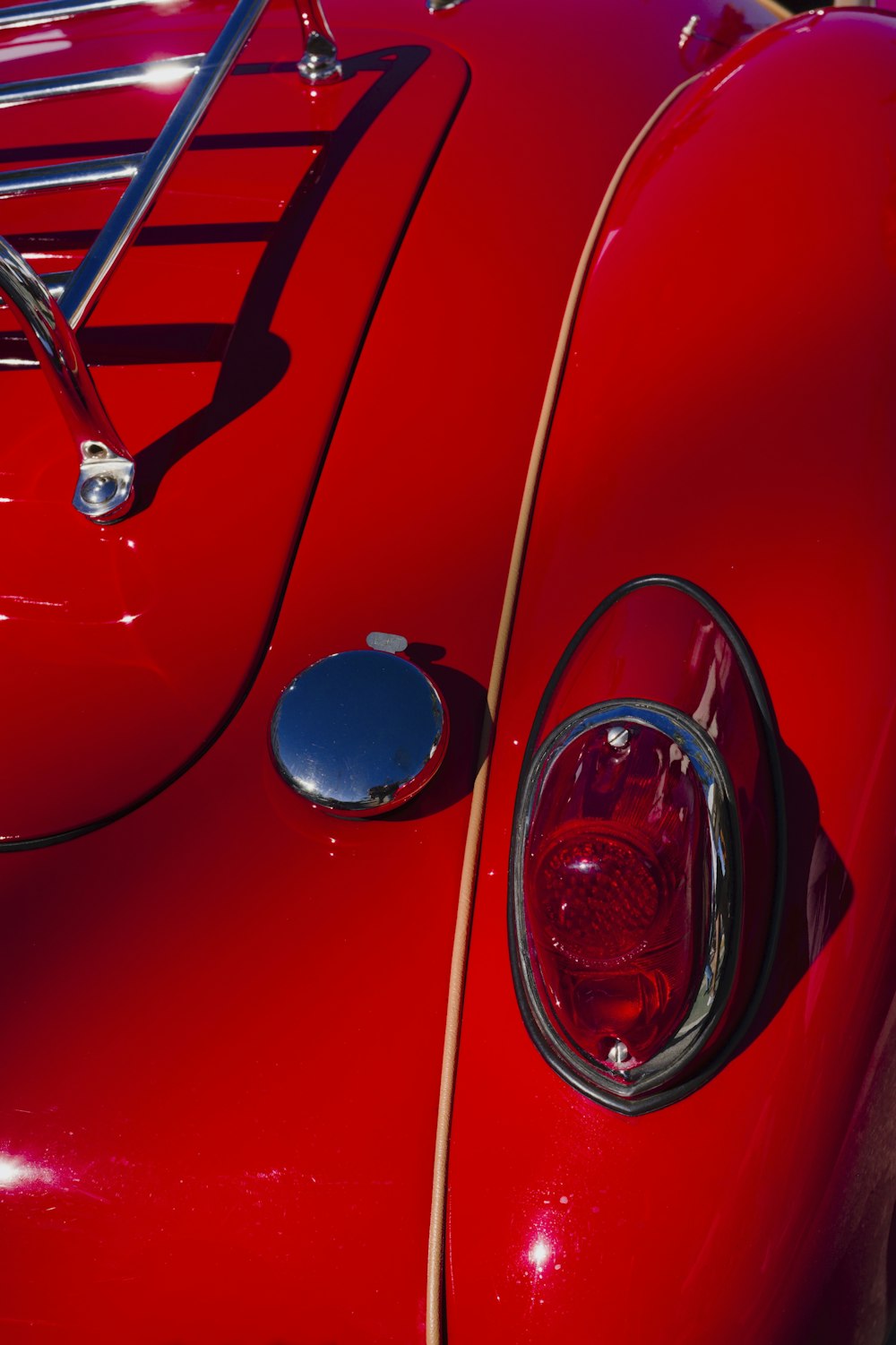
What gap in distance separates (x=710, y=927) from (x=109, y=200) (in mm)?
982

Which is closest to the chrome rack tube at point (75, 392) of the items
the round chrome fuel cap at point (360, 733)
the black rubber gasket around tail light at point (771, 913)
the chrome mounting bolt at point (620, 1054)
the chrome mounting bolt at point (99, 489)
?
the chrome mounting bolt at point (99, 489)

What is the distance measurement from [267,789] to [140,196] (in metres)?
0.51

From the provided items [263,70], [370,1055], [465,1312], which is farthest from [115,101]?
[465,1312]

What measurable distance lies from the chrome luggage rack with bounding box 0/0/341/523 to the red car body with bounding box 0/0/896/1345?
4 centimetres

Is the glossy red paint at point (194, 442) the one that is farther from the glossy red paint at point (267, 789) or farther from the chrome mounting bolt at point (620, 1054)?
the chrome mounting bolt at point (620, 1054)

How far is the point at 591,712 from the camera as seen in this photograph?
699 mm

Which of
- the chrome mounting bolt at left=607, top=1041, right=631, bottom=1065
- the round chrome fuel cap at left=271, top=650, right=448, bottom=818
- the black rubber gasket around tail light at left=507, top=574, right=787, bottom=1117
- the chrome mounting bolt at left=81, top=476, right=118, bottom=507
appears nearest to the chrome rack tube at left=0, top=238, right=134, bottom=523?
the chrome mounting bolt at left=81, top=476, right=118, bottom=507

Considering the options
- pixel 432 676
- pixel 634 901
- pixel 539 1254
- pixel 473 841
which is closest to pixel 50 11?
pixel 432 676

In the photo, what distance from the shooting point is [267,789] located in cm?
80

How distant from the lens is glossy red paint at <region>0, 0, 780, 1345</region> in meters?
0.67

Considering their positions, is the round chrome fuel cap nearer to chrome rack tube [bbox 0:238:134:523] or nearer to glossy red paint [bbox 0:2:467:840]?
glossy red paint [bbox 0:2:467:840]

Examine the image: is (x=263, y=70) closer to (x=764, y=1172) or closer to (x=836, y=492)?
(x=836, y=492)

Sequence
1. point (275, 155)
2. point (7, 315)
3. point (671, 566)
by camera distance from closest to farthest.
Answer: point (671, 566)
point (7, 315)
point (275, 155)

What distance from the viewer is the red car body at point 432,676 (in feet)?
2.13
